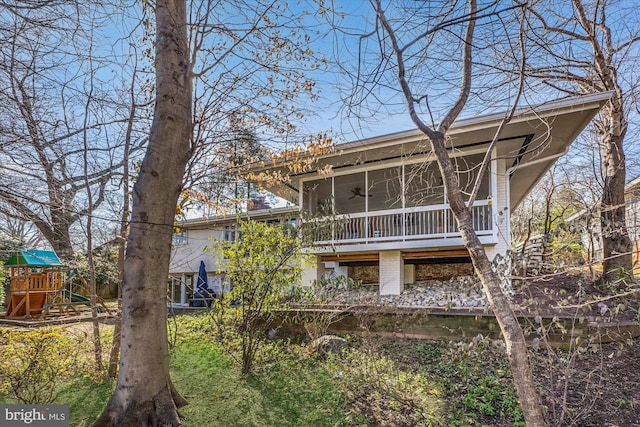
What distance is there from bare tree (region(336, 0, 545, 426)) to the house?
289cm

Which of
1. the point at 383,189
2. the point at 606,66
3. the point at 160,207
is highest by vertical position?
the point at 606,66

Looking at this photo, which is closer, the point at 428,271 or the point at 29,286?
the point at 29,286

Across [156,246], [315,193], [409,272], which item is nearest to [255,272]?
[156,246]

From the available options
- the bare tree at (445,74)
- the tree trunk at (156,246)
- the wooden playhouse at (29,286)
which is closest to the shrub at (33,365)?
the tree trunk at (156,246)

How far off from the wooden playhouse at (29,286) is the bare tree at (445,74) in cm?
1207

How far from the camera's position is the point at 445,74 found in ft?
13.4

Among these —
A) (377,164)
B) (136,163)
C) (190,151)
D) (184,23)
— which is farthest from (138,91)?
(377,164)

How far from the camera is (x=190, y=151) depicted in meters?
3.84

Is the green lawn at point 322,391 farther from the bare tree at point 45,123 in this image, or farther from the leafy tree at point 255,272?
the bare tree at point 45,123

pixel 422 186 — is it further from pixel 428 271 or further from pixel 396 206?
pixel 428 271

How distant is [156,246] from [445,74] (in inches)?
143

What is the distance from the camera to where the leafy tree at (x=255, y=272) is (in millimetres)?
5324

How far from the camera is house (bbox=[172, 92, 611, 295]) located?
25.5 ft

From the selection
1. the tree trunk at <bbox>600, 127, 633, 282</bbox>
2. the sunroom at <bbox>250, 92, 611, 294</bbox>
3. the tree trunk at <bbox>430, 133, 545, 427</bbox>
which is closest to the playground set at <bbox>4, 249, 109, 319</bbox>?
the sunroom at <bbox>250, 92, 611, 294</bbox>
